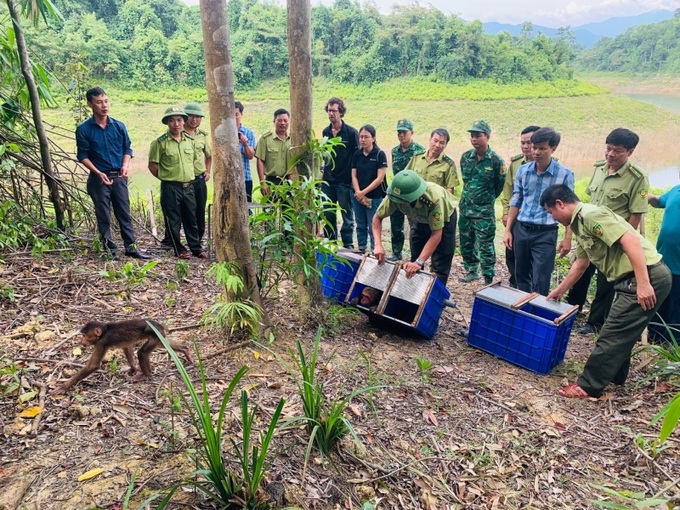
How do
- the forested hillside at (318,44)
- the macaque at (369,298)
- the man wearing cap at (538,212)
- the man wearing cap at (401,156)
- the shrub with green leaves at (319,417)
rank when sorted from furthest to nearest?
the forested hillside at (318,44), the man wearing cap at (401,156), the man wearing cap at (538,212), the macaque at (369,298), the shrub with green leaves at (319,417)

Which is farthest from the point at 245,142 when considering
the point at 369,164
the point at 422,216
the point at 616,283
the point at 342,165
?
the point at 616,283

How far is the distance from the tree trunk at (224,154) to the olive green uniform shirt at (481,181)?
3333 millimetres

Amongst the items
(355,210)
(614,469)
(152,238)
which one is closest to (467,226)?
(355,210)

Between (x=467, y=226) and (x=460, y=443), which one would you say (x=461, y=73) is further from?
(x=460, y=443)

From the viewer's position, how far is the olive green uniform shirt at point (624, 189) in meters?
4.29

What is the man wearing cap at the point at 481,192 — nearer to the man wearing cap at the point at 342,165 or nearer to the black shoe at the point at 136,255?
the man wearing cap at the point at 342,165

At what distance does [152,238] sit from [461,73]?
105 ft

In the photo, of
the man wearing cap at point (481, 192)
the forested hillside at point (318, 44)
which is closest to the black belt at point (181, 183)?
the man wearing cap at point (481, 192)

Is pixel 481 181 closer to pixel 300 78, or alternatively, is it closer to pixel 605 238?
pixel 605 238

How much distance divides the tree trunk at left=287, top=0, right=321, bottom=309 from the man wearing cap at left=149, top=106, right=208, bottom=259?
2130mm

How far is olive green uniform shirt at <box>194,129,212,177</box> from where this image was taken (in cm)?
571

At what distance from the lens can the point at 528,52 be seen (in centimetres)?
3731

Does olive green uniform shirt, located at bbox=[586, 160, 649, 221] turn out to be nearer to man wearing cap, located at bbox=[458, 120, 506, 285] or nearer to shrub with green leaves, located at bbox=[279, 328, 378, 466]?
man wearing cap, located at bbox=[458, 120, 506, 285]

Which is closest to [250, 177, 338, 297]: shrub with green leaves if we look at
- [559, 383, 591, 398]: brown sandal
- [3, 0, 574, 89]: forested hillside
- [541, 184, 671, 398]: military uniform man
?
[541, 184, 671, 398]: military uniform man
